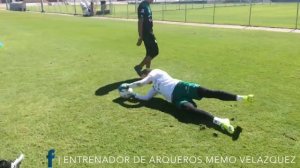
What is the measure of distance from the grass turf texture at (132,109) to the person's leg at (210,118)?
15 centimetres

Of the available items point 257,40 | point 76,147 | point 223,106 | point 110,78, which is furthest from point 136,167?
point 257,40

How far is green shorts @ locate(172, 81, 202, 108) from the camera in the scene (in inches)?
235

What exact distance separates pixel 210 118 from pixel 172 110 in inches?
37.4

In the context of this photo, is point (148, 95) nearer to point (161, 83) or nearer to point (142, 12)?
point (161, 83)

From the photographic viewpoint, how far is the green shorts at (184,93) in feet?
19.6

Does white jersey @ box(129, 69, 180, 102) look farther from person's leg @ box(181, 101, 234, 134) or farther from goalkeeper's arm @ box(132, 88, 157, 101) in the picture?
person's leg @ box(181, 101, 234, 134)

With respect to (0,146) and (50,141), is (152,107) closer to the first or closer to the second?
(50,141)

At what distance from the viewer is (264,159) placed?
15.0 ft

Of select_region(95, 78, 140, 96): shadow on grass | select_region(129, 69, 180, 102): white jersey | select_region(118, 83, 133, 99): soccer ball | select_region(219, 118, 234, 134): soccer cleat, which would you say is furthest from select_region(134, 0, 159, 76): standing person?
select_region(219, 118, 234, 134): soccer cleat

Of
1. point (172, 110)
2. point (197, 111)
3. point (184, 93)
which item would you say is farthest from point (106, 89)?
point (197, 111)

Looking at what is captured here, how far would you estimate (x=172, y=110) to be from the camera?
638cm

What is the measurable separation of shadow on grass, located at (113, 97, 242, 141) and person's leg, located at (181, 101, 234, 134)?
8 cm

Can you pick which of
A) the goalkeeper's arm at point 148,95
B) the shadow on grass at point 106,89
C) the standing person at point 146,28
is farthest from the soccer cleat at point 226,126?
the standing person at point 146,28

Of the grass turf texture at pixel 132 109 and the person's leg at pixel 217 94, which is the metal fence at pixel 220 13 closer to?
the grass turf texture at pixel 132 109
